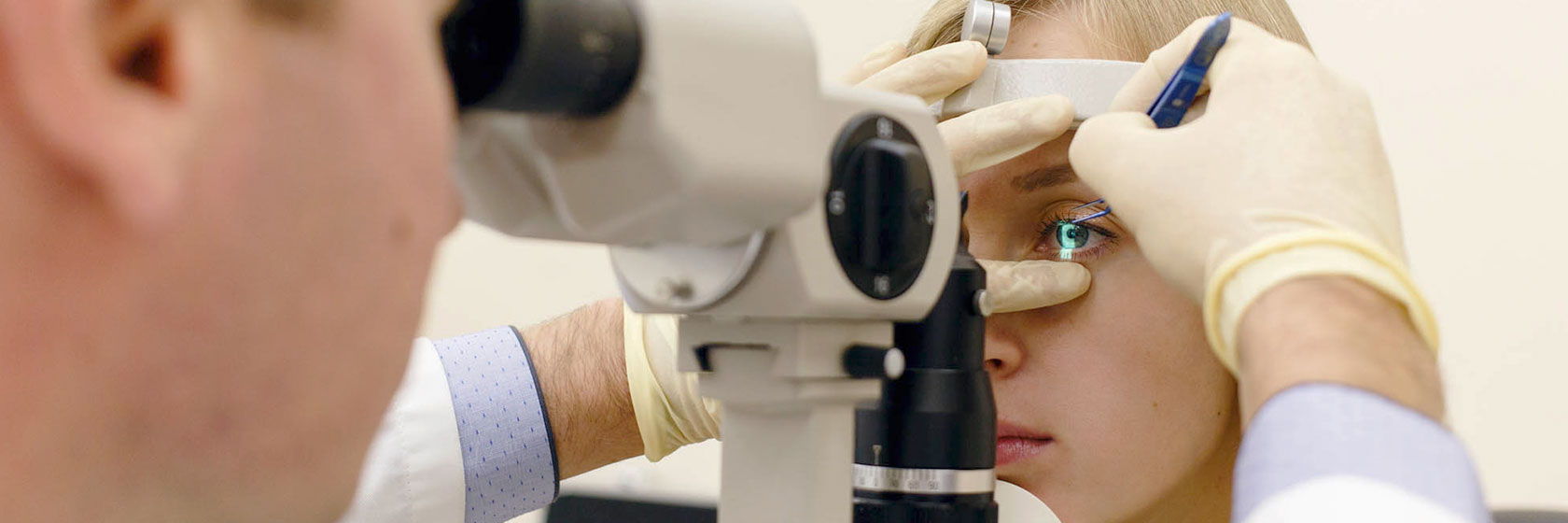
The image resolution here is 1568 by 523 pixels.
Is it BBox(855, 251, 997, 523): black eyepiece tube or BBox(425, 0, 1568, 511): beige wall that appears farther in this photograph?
BBox(425, 0, 1568, 511): beige wall

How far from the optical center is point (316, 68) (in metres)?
0.32

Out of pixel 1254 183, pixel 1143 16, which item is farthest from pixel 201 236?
pixel 1143 16

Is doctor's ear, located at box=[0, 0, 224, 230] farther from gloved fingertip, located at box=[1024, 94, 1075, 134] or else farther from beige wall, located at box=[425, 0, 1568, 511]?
beige wall, located at box=[425, 0, 1568, 511]

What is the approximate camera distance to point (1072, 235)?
43.0 inches

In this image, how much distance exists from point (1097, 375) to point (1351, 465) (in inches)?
19.6

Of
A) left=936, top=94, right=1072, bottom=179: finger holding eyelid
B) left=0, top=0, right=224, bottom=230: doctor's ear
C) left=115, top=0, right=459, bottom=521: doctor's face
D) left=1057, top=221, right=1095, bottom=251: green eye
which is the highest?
left=0, top=0, right=224, bottom=230: doctor's ear

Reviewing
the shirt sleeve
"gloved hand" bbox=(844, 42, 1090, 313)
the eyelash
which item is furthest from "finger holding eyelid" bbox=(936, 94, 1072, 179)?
the shirt sleeve

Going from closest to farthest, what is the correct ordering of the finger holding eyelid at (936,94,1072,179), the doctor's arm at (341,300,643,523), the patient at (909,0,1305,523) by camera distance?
the finger holding eyelid at (936,94,1072,179)
the patient at (909,0,1305,523)
the doctor's arm at (341,300,643,523)

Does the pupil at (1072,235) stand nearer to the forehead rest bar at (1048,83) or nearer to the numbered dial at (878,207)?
the forehead rest bar at (1048,83)

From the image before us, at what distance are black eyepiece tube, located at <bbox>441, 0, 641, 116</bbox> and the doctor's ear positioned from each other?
0.14 m

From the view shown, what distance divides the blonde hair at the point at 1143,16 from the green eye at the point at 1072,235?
6.2 inches

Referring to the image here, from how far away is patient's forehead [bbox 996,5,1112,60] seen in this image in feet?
3.57

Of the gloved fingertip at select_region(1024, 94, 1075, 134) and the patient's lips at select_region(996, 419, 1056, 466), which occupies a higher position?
the gloved fingertip at select_region(1024, 94, 1075, 134)

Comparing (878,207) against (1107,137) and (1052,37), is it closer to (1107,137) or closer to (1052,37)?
(1107,137)
